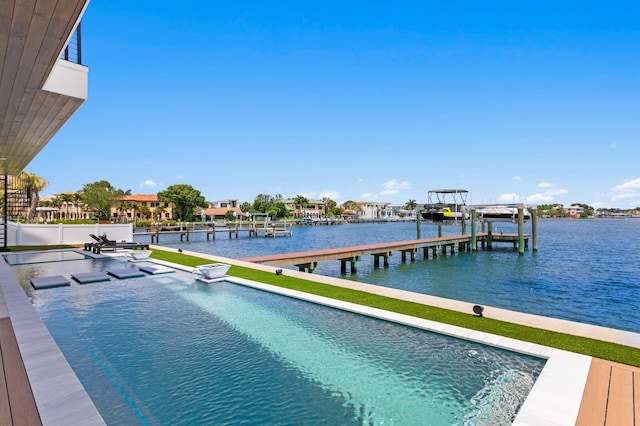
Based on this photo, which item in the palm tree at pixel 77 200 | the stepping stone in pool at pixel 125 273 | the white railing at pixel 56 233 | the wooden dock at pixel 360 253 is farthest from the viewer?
the palm tree at pixel 77 200

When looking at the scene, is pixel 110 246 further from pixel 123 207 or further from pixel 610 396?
pixel 123 207

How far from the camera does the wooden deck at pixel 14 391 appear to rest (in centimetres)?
291

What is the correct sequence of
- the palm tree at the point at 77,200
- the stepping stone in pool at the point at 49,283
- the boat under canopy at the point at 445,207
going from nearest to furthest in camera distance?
the stepping stone in pool at the point at 49,283 → the boat under canopy at the point at 445,207 → the palm tree at the point at 77,200

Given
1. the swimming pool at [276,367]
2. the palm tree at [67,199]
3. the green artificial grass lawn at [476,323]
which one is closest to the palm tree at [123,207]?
the palm tree at [67,199]

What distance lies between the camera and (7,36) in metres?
3.89

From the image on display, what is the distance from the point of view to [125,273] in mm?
11133

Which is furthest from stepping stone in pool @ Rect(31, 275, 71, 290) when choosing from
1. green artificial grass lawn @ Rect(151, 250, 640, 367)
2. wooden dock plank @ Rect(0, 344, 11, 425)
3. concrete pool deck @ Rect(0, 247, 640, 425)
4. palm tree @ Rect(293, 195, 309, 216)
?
palm tree @ Rect(293, 195, 309, 216)

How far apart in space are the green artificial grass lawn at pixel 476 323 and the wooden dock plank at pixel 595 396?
52cm

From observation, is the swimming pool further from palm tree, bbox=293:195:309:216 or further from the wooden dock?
palm tree, bbox=293:195:309:216

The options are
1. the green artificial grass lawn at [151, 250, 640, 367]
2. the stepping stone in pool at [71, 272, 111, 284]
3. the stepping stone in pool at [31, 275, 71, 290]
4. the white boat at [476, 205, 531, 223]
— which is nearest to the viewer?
the green artificial grass lawn at [151, 250, 640, 367]

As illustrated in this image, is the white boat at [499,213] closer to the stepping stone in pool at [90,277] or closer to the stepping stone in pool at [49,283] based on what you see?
the stepping stone in pool at [90,277]

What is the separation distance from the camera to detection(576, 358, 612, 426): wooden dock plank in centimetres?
321

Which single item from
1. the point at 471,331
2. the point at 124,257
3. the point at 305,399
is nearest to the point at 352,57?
the point at 124,257

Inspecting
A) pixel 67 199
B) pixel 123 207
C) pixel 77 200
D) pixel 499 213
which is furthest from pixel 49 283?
pixel 67 199
